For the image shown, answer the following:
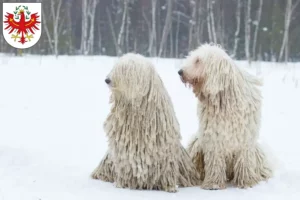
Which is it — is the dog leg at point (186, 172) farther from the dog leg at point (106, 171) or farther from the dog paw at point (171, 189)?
the dog leg at point (106, 171)

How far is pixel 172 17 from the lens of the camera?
2072 centimetres

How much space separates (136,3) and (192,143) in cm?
1588

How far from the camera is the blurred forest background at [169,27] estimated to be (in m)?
17.4

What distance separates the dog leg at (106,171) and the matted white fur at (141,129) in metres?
0.21

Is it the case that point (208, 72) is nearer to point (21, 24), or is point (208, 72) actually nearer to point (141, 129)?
point (141, 129)

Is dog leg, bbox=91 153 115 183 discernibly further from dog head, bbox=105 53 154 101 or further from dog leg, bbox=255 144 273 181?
dog leg, bbox=255 144 273 181

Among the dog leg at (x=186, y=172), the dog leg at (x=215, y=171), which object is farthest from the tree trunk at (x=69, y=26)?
the dog leg at (x=215, y=171)

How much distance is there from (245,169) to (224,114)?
51 cm

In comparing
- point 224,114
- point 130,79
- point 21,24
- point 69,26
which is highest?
point 69,26

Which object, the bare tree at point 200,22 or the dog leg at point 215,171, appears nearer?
the dog leg at point 215,171

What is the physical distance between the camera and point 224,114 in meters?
4.41

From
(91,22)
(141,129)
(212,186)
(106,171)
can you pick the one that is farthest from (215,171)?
(91,22)

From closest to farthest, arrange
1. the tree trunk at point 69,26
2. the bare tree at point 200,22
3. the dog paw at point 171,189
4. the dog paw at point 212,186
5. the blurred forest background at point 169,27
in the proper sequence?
the dog paw at point 171,189 < the dog paw at point 212,186 < the blurred forest background at point 169,27 < the bare tree at point 200,22 < the tree trunk at point 69,26

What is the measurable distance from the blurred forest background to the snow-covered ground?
514 centimetres
